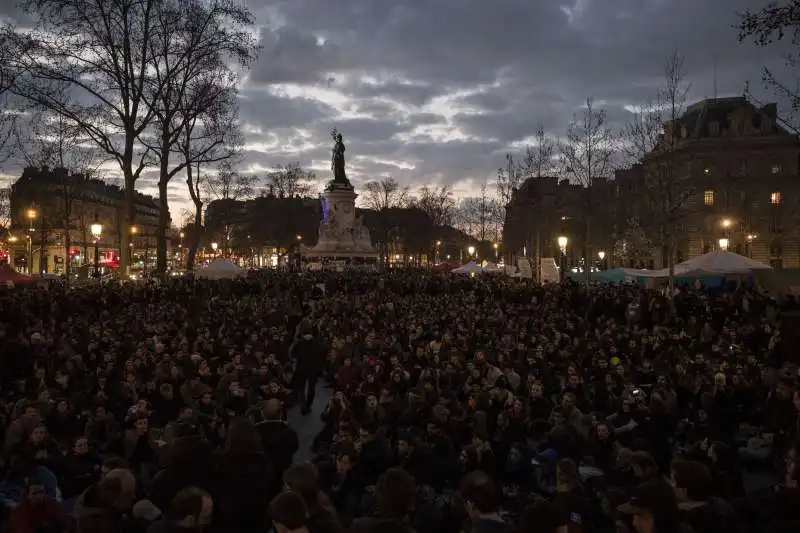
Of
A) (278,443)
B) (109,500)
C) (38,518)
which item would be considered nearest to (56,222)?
(278,443)

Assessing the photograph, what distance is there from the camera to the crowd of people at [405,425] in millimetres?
4797

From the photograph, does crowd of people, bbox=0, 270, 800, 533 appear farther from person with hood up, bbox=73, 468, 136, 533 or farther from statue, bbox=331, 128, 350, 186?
statue, bbox=331, 128, 350, 186

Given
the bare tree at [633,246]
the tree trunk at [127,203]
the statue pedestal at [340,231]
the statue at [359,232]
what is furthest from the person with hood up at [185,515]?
the statue at [359,232]

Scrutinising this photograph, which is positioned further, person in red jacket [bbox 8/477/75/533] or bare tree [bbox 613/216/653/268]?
bare tree [bbox 613/216/653/268]

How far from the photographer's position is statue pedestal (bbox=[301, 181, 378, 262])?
215 ft

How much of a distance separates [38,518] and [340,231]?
61446 millimetres

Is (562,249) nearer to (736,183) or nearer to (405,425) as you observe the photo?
(405,425)

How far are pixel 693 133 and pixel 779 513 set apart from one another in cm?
6021

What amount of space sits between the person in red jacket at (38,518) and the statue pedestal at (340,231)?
60014 millimetres

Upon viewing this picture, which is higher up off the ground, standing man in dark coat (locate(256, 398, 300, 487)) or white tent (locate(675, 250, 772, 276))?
white tent (locate(675, 250, 772, 276))

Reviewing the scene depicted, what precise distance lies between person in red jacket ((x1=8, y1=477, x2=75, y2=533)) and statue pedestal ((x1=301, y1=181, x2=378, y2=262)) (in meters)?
60.0

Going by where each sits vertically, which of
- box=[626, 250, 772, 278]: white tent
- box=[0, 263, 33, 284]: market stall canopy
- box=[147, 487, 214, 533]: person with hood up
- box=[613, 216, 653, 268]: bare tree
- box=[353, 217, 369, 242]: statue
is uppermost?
box=[353, 217, 369, 242]: statue

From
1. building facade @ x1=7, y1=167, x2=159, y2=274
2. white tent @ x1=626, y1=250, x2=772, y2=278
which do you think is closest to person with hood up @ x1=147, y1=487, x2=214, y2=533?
white tent @ x1=626, y1=250, x2=772, y2=278

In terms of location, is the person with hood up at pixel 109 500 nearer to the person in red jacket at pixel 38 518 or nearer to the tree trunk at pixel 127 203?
the person in red jacket at pixel 38 518
